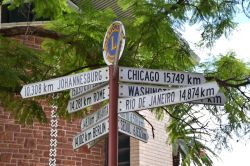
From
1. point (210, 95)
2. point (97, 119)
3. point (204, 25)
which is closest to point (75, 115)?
point (204, 25)

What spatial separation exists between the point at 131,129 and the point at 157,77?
607mm

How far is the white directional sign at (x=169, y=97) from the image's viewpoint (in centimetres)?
550

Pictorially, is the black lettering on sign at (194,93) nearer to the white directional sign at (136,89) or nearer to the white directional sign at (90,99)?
the white directional sign at (136,89)

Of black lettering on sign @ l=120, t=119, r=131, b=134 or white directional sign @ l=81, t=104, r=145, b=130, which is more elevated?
white directional sign @ l=81, t=104, r=145, b=130

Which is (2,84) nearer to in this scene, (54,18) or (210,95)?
(54,18)

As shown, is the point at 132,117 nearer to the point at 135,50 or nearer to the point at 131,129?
the point at 131,129

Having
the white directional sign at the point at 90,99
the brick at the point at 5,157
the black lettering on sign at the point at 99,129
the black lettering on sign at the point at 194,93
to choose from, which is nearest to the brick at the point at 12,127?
the brick at the point at 5,157

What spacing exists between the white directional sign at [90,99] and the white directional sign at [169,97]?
23 cm

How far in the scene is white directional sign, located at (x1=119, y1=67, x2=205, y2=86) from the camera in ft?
19.4

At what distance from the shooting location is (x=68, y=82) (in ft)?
20.3

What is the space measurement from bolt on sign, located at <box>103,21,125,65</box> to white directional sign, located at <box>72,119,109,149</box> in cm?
63

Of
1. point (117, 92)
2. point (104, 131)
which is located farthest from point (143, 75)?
point (104, 131)

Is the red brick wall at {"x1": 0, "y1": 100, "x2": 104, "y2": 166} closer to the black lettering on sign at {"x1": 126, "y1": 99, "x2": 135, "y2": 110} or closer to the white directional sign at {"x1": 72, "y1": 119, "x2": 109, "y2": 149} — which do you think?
the white directional sign at {"x1": 72, "y1": 119, "x2": 109, "y2": 149}

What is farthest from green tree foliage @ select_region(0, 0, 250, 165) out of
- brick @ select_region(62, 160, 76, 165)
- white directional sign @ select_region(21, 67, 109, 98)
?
brick @ select_region(62, 160, 76, 165)
